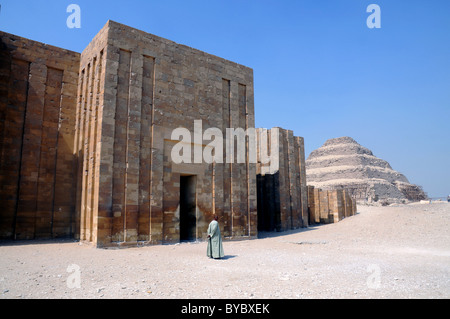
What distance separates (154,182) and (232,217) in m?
4.22

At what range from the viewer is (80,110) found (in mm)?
14453

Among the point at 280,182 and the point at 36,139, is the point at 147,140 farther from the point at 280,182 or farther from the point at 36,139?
the point at 280,182

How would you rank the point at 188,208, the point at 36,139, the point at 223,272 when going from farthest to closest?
1. the point at 188,208
2. the point at 36,139
3. the point at 223,272

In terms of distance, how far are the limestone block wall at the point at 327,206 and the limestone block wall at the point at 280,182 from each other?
210 cm

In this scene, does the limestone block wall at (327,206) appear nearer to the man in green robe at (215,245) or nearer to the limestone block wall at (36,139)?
the man in green robe at (215,245)

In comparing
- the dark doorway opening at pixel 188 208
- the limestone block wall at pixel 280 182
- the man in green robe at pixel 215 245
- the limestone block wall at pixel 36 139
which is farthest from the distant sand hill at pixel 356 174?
the limestone block wall at pixel 36 139

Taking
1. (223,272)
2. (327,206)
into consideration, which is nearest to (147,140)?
(223,272)

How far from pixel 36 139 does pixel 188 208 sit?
7487mm

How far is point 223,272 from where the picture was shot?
22.6 ft

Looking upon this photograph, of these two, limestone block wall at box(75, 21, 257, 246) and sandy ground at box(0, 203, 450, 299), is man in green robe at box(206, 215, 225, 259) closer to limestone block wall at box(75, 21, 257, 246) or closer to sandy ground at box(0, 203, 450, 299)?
sandy ground at box(0, 203, 450, 299)

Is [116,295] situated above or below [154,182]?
below

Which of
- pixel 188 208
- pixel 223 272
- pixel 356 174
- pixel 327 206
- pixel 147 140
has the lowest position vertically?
pixel 223 272
